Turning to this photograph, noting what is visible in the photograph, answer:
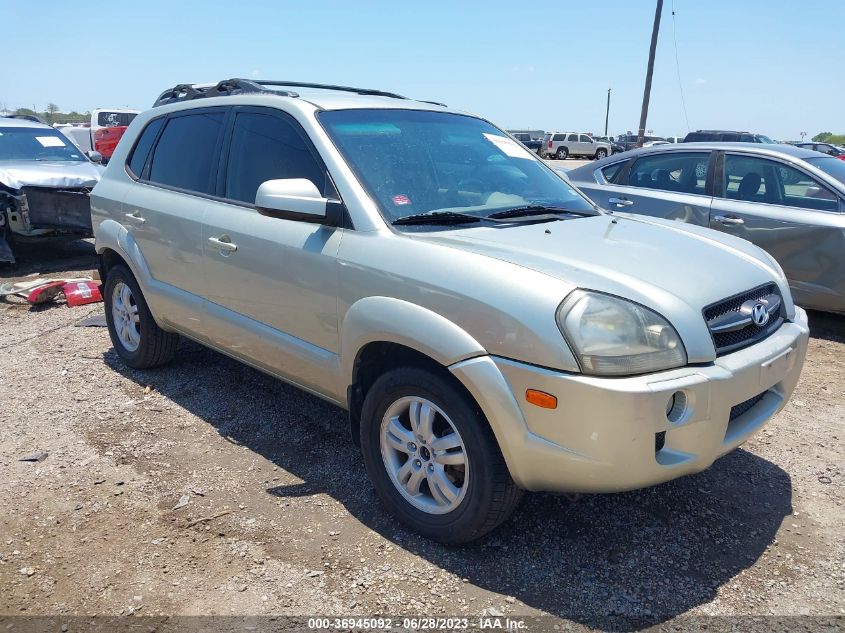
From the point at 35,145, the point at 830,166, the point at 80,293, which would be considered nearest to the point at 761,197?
the point at 830,166

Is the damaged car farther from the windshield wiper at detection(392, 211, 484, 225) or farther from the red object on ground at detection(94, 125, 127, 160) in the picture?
the red object on ground at detection(94, 125, 127, 160)

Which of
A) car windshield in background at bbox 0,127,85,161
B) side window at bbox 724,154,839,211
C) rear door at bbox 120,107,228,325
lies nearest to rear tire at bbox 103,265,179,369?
rear door at bbox 120,107,228,325

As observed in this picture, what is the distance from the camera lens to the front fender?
8.57ft

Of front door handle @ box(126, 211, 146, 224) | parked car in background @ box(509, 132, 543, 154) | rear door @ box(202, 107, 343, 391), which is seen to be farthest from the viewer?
parked car in background @ box(509, 132, 543, 154)

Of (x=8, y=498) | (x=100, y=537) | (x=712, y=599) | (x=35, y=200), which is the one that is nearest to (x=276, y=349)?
(x=100, y=537)

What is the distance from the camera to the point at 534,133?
5600 centimetres

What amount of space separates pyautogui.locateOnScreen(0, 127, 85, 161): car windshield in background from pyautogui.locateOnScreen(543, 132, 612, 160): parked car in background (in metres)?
39.3

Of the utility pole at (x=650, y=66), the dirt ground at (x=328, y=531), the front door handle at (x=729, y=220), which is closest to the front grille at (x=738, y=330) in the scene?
the dirt ground at (x=328, y=531)

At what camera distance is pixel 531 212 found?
341 cm

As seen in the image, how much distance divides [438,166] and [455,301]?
1.08 metres

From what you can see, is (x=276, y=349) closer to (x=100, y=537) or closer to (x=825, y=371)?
(x=100, y=537)

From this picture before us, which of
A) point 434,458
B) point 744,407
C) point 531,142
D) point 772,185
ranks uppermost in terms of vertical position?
point 531,142

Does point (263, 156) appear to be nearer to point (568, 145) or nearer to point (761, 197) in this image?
point (761, 197)

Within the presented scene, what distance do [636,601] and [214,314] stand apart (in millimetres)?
2612
